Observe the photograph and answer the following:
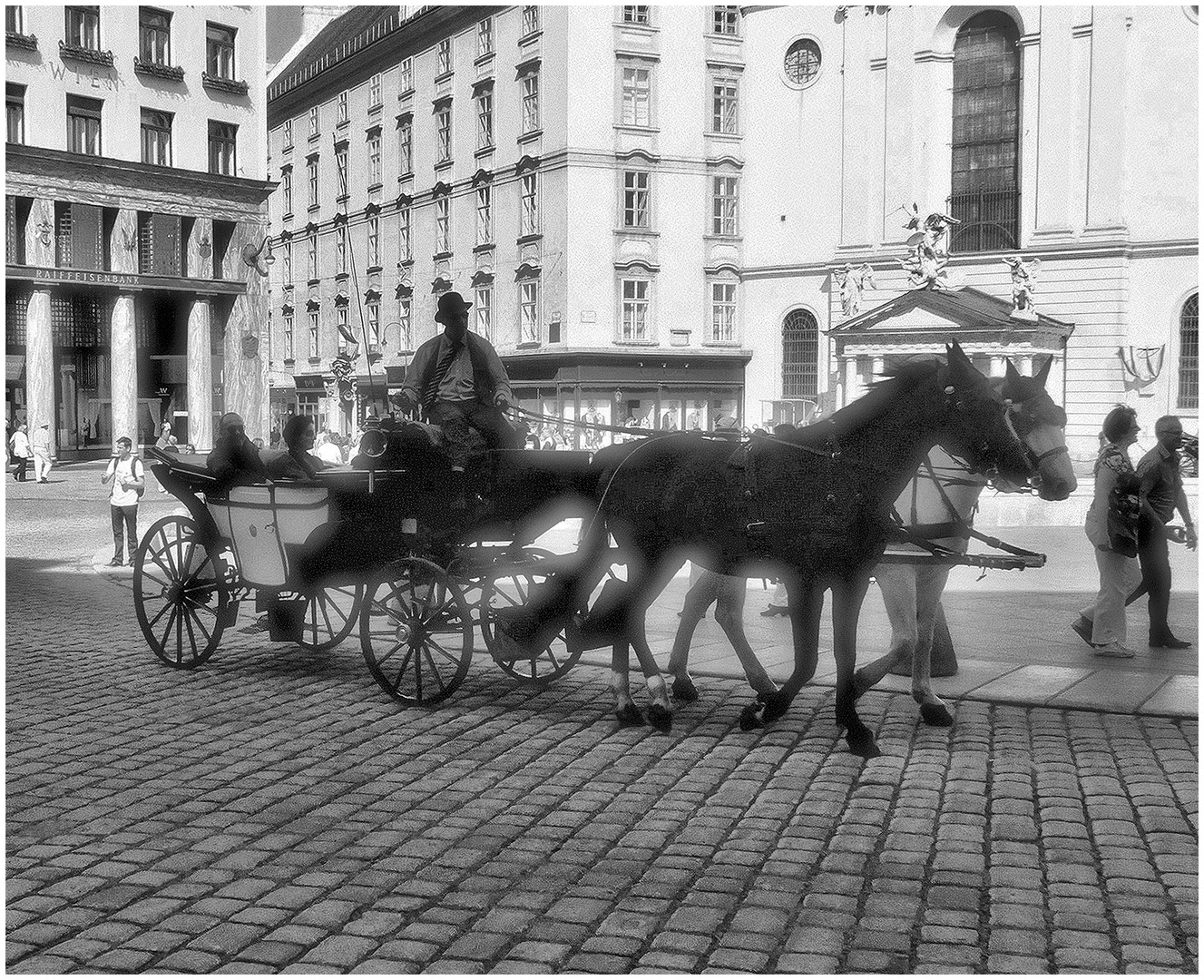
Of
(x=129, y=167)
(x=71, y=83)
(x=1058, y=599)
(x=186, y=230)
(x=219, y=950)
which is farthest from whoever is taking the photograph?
(x=186, y=230)

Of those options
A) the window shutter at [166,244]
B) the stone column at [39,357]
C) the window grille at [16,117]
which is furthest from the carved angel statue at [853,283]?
the window grille at [16,117]

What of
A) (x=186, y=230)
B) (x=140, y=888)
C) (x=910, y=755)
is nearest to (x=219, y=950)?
(x=140, y=888)

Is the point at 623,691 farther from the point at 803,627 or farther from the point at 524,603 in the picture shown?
the point at 803,627

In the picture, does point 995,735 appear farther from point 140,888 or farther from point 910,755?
point 140,888

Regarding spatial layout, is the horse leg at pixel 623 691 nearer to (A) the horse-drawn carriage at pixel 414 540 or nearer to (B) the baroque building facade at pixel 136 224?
(A) the horse-drawn carriage at pixel 414 540

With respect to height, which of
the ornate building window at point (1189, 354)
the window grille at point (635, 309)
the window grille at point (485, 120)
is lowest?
the ornate building window at point (1189, 354)

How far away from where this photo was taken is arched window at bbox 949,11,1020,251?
3997 cm

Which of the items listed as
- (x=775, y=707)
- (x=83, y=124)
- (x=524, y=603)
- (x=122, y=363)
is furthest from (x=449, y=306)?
(x=122, y=363)

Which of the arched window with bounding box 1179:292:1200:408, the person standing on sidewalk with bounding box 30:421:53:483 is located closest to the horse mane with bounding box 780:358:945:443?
the person standing on sidewalk with bounding box 30:421:53:483

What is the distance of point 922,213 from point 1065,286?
5420 millimetres

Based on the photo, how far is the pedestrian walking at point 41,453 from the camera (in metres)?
31.3

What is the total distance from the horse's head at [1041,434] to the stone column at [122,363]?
33.1 metres

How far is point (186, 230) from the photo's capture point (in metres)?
37.2

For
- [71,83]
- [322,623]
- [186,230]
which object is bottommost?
[322,623]
